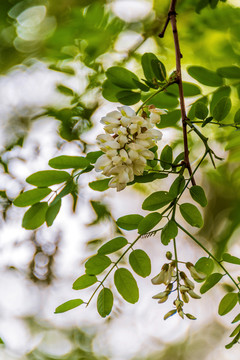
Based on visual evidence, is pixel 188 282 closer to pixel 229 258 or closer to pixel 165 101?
pixel 229 258

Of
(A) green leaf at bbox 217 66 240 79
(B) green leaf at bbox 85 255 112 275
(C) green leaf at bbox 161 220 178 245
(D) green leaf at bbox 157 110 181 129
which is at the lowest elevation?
(B) green leaf at bbox 85 255 112 275

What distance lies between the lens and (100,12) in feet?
3.38

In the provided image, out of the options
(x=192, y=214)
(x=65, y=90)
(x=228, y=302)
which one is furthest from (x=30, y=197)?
(x=65, y=90)

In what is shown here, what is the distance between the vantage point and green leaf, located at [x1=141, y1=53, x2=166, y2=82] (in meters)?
0.62

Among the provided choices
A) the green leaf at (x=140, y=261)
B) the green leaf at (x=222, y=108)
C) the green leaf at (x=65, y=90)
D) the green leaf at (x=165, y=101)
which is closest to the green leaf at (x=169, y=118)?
the green leaf at (x=165, y=101)

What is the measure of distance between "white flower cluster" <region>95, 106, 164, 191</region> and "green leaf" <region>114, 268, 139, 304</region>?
0.17 metres

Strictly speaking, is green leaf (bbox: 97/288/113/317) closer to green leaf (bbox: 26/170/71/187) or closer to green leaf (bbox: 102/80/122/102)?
green leaf (bbox: 26/170/71/187)

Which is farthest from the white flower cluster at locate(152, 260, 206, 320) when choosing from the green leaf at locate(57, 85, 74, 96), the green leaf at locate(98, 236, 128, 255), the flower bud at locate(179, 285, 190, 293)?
the green leaf at locate(57, 85, 74, 96)

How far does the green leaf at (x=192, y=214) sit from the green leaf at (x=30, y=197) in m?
0.23

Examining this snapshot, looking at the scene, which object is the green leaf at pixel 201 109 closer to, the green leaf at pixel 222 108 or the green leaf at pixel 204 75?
the green leaf at pixel 222 108

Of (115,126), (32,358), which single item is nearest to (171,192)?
(115,126)

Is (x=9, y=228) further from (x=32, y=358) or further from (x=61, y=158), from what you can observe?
(x=32, y=358)

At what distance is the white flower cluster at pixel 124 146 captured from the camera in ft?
1.83

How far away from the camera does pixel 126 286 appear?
0.66 m
